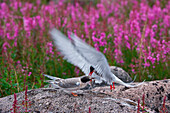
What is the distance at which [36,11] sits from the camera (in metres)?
7.42

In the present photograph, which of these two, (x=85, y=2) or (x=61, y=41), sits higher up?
(x=85, y=2)

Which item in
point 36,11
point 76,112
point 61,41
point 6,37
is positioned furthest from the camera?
point 36,11

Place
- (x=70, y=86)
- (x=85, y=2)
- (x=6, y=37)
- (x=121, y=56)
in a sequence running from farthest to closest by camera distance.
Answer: (x=85, y=2), (x=6, y=37), (x=121, y=56), (x=70, y=86)

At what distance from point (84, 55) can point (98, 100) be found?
53 centimetres

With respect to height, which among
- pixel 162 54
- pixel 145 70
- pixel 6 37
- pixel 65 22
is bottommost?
pixel 145 70

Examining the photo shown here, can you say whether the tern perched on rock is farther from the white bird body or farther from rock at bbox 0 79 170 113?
rock at bbox 0 79 170 113

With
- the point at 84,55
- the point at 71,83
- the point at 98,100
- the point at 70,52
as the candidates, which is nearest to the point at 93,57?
the point at 84,55

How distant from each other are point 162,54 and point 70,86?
5.75 ft

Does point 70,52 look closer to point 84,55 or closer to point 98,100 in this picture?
point 84,55

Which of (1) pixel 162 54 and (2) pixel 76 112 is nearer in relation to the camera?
(2) pixel 76 112

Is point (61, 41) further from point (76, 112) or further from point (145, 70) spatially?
point (145, 70)

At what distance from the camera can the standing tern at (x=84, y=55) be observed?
8.80 ft

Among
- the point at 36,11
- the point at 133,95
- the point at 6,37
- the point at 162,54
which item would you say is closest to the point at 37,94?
the point at 133,95

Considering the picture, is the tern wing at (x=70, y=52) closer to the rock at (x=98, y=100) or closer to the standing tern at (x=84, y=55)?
the standing tern at (x=84, y=55)
